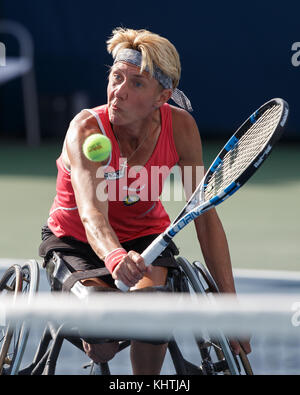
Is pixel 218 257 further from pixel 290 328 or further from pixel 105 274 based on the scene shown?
pixel 290 328

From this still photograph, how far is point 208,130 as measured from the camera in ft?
32.2

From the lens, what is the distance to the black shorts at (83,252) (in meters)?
2.74

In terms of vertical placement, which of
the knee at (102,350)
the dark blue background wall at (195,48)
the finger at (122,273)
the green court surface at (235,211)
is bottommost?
the knee at (102,350)

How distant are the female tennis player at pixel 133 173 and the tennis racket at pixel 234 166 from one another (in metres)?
0.12

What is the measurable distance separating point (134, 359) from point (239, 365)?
29cm

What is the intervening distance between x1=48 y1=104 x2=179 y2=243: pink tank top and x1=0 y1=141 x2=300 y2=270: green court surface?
1.79 m

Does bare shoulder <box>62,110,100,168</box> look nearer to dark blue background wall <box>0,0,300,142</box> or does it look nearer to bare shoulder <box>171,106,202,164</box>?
bare shoulder <box>171,106,202,164</box>

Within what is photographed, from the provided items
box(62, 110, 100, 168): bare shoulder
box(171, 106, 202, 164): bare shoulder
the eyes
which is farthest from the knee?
the eyes

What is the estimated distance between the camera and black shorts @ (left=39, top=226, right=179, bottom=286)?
2.74 metres

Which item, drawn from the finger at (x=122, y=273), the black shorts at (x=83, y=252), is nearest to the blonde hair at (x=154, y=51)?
the black shorts at (x=83, y=252)

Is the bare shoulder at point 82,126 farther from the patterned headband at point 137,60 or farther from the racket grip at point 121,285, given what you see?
the racket grip at point 121,285

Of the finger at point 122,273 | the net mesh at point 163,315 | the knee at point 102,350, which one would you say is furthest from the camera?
the knee at point 102,350
